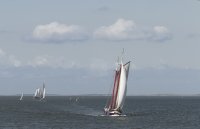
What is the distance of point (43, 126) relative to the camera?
118312 mm

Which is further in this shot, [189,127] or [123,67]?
[123,67]

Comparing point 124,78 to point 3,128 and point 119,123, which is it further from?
point 3,128

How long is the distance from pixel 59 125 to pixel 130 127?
1459cm

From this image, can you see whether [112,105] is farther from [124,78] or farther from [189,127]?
[189,127]

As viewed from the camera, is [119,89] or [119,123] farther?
[119,89]

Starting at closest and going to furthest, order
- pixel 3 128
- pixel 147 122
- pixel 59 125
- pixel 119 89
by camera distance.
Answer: pixel 3 128 → pixel 59 125 → pixel 147 122 → pixel 119 89

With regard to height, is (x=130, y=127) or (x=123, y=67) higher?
(x=123, y=67)

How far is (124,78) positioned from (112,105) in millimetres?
7163

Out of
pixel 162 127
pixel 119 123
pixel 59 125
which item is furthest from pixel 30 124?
pixel 162 127

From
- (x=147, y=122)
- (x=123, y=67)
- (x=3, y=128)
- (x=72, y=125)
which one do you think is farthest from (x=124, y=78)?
(x=3, y=128)

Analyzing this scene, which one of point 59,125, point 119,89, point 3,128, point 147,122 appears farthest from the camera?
point 119,89

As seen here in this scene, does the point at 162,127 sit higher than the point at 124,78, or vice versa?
the point at 124,78

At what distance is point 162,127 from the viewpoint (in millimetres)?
117375

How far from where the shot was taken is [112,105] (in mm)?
148250
